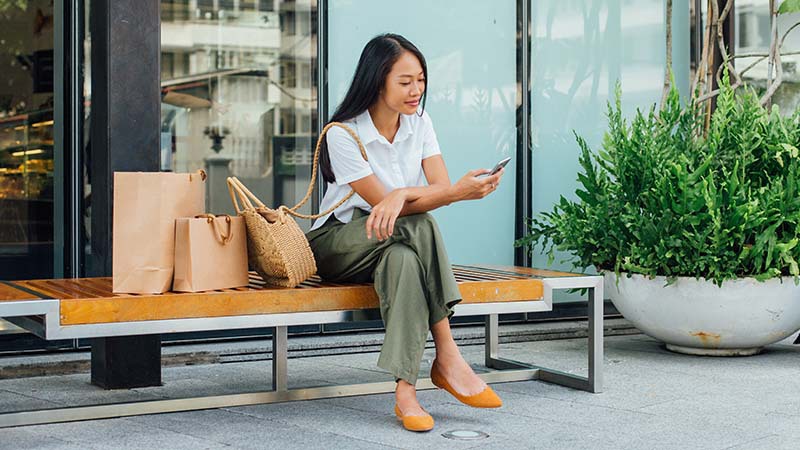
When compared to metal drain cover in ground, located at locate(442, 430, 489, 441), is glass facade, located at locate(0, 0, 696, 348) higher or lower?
higher

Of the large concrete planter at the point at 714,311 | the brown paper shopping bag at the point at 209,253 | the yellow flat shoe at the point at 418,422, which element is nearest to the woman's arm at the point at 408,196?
the brown paper shopping bag at the point at 209,253

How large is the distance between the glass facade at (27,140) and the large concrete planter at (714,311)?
2.98 m

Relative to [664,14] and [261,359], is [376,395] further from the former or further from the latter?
[664,14]

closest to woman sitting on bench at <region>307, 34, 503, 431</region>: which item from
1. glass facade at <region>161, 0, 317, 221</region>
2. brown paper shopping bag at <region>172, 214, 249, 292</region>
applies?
brown paper shopping bag at <region>172, 214, 249, 292</region>

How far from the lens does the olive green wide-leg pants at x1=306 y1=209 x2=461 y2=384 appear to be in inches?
149

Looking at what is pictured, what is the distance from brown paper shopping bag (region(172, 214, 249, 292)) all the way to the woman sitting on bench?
1.41ft

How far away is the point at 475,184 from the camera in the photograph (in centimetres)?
383

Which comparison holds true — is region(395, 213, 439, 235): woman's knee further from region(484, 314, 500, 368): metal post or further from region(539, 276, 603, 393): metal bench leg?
region(484, 314, 500, 368): metal post

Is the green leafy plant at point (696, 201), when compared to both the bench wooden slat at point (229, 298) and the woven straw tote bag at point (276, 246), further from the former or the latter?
the woven straw tote bag at point (276, 246)

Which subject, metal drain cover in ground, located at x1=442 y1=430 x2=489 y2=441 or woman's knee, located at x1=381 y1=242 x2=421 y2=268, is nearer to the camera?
metal drain cover in ground, located at x1=442 y1=430 x2=489 y2=441

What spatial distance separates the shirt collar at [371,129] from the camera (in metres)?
4.16

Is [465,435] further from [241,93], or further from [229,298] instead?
[241,93]

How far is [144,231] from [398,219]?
2.99 feet

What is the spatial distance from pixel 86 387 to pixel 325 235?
4.44 ft
